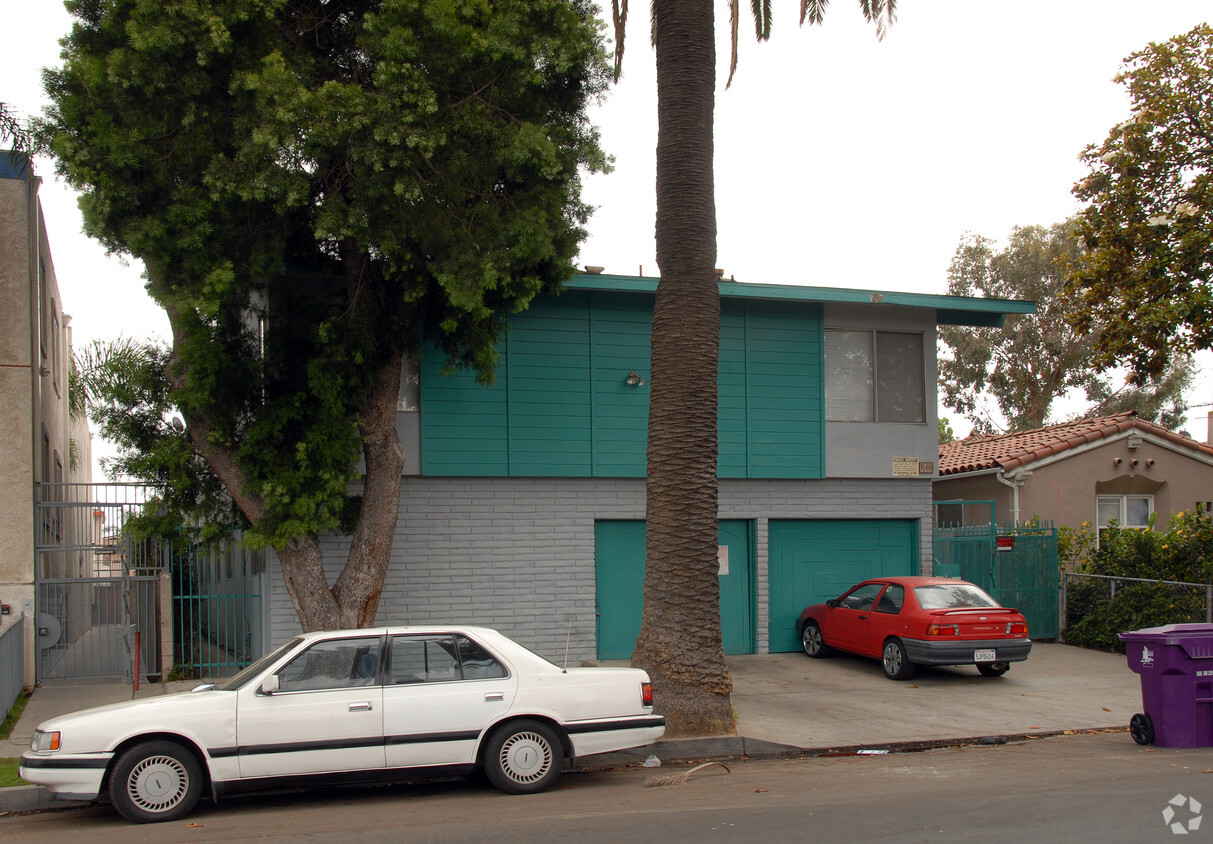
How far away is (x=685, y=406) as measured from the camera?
33.7 feet

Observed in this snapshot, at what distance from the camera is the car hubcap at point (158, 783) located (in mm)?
7324

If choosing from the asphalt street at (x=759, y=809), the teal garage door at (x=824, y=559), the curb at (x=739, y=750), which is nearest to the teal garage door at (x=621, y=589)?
the teal garage door at (x=824, y=559)

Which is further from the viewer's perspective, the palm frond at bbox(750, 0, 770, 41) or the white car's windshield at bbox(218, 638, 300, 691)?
the palm frond at bbox(750, 0, 770, 41)

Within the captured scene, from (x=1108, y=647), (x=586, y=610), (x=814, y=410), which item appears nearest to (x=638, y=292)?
(x=814, y=410)

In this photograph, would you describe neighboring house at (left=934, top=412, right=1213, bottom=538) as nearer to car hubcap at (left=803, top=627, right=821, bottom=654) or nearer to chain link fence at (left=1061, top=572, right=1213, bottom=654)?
chain link fence at (left=1061, top=572, right=1213, bottom=654)

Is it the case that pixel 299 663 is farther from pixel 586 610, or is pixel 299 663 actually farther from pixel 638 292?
pixel 638 292

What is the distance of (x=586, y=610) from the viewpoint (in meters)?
14.4

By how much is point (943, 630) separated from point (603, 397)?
552 cm

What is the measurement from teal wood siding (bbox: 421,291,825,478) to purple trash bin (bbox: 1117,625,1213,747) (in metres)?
6.50

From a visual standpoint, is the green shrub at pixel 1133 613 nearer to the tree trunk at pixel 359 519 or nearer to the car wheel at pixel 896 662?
the car wheel at pixel 896 662

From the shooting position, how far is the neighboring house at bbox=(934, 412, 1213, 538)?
829 inches

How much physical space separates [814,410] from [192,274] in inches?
364

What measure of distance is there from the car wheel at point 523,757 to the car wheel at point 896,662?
678 centimetres

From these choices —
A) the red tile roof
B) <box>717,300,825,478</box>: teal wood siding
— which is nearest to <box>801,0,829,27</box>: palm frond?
<box>717,300,825,478</box>: teal wood siding
